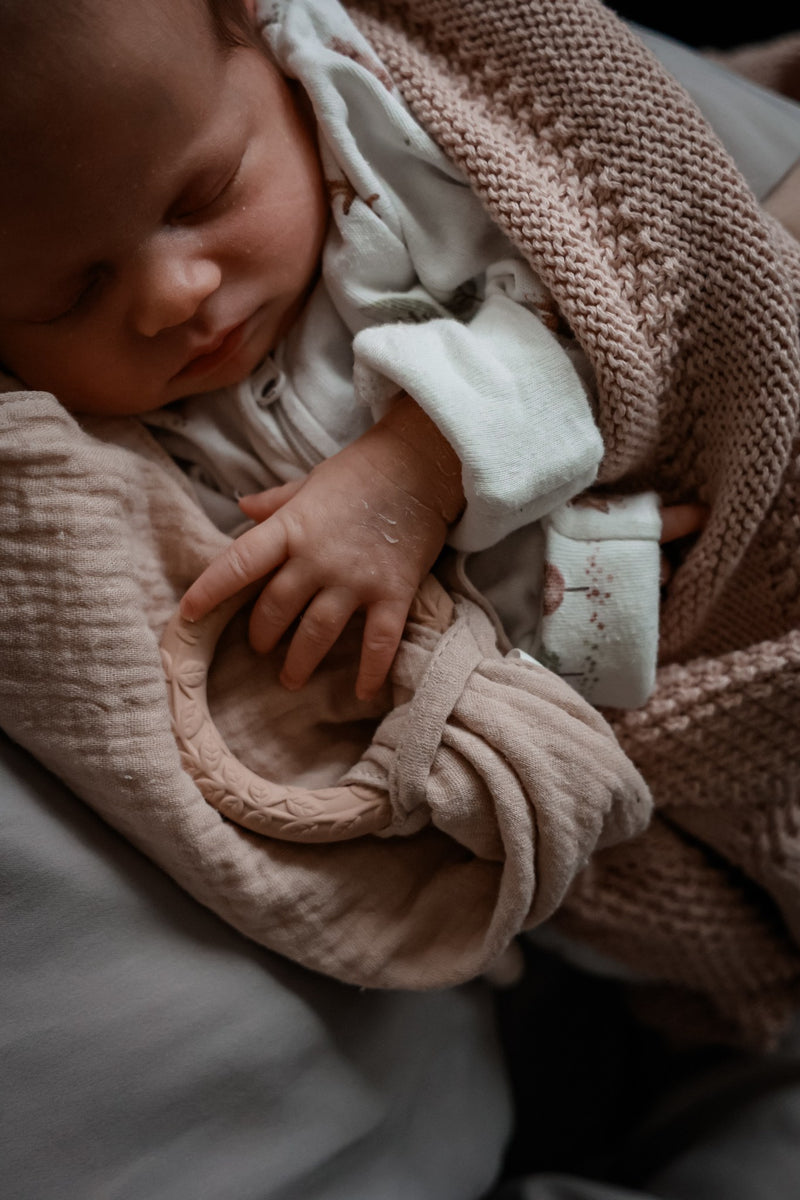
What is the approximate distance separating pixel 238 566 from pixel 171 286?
20 centimetres

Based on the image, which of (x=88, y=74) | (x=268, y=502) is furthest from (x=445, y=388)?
(x=88, y=74)

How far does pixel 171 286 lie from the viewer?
62 cm

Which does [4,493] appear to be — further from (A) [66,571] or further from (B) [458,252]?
(B) [458,252]

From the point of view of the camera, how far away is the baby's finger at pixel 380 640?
0.66 metres

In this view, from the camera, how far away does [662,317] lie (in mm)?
685

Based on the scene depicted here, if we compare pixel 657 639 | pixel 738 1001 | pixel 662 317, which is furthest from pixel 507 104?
pixel 738 1001

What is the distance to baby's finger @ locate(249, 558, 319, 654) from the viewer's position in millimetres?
662

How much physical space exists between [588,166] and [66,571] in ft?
1.67

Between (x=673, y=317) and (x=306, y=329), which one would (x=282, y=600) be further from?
(x=673, y=317)

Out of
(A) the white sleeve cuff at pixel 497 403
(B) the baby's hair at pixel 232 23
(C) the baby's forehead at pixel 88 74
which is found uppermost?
(B) the baby's hair at pixel 232 23

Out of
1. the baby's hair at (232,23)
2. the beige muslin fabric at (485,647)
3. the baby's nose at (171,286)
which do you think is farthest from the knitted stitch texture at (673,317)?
the baby's nose at (171,286)

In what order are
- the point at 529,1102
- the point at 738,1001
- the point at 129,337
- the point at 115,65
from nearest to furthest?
the point at 115,65, the point at 129,337, the point at 738,1001, the point at 529,1102

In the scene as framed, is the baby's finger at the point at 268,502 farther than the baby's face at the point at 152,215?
Yes

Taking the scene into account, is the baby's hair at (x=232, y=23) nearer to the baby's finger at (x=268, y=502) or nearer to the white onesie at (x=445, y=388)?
the white onesie at (x=445, y=388)
